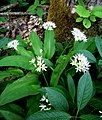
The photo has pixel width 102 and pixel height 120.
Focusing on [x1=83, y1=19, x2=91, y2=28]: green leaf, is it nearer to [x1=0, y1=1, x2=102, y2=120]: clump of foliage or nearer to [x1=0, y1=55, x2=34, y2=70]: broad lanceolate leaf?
[x1=0, y1=1, x2=102, y2=120]: clump of foliage

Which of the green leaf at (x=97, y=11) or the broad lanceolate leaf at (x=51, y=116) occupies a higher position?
the green leaf at (x=97, y=11)

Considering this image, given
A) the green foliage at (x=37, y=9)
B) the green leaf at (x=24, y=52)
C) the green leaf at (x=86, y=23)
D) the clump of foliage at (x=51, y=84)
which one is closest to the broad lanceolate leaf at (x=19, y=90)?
the clump of foliage at (x=51, y=84)

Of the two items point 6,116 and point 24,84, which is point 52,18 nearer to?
point 24,84

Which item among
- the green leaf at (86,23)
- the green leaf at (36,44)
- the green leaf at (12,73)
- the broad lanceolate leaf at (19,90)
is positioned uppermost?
the green leaf at (86,23)

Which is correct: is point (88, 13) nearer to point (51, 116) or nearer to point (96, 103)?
point (96, 103)

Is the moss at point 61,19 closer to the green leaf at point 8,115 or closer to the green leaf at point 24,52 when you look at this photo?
the green leaf at point 24,52

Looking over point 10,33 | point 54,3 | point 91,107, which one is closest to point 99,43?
point 91,107

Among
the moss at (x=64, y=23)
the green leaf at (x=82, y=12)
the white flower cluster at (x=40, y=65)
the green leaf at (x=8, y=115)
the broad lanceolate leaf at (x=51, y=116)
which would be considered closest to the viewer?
the broad lanceolate leaf at (x=51, y=116)

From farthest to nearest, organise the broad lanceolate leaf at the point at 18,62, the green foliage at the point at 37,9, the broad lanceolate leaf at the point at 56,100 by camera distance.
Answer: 1. the green foliage at the point at 37,9
2. the broad lanceolate leaf at the point at 18,62
3. the broad lanceolate leaf at the point at 56,100
